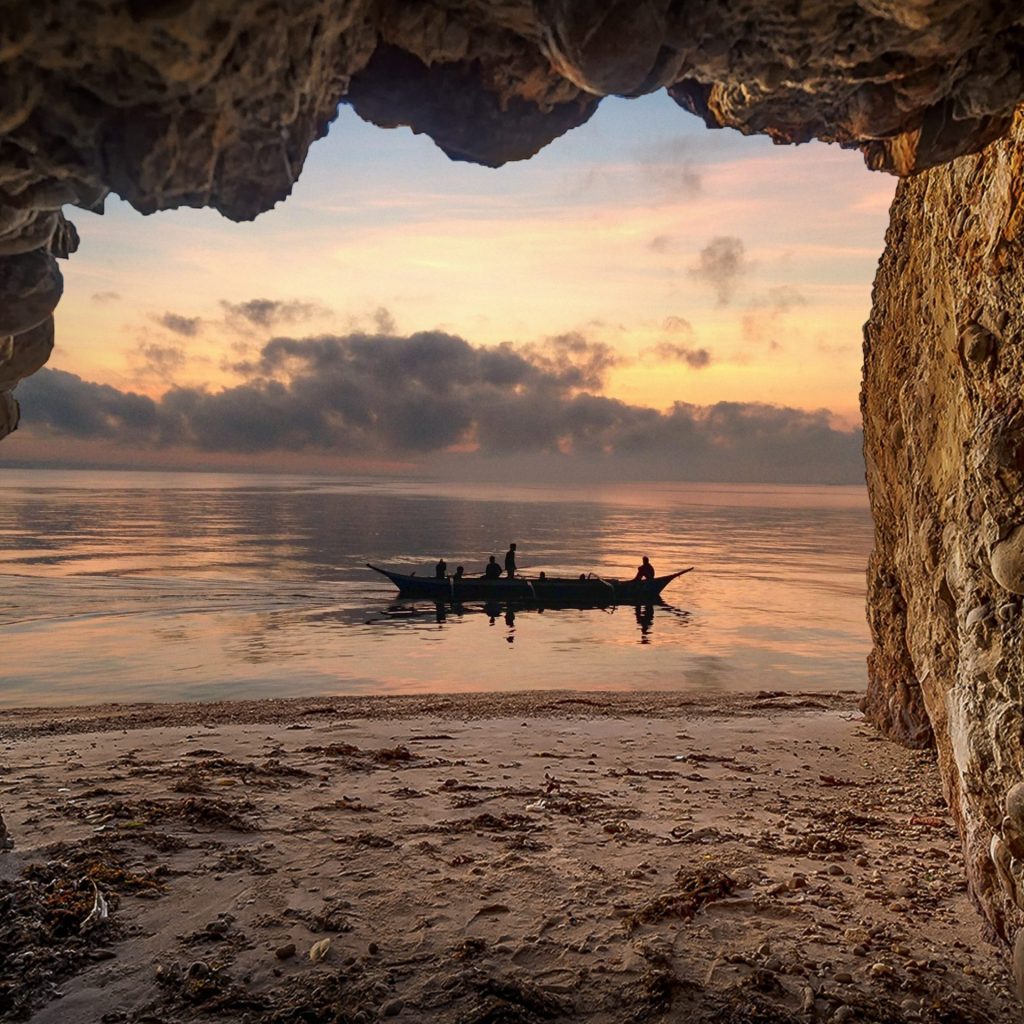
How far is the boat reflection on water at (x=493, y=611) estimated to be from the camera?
99.3 ft

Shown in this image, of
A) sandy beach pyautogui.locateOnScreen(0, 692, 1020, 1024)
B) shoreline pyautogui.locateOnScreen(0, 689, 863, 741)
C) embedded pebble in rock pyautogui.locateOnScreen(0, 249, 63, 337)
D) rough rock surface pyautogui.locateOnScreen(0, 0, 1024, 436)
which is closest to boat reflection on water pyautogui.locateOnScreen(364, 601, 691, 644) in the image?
shoreline pyautogui.locateOnScreen(0, 689, 863, 741)

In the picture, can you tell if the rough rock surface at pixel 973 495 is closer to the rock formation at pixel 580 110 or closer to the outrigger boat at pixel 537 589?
the rock formation at pixel 580 110

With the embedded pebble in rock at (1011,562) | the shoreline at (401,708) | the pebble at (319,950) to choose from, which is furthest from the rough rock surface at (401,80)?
the shoreline at (401,708)

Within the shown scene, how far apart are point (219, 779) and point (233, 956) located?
3702 mm

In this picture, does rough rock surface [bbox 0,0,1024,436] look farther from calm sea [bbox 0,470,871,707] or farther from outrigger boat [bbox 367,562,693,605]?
outrigger boat [bbox 367,562,693,605]

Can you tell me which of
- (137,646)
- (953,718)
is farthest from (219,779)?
(137,646)

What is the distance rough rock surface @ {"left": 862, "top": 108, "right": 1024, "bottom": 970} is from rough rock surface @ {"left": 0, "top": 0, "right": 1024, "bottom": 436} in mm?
1193

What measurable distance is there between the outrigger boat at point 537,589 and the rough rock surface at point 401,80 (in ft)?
90.8

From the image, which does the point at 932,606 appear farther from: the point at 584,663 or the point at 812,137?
the point at 584,663

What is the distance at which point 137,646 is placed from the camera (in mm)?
23984

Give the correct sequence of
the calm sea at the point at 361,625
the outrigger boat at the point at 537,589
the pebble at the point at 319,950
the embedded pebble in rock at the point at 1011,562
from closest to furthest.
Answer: the embedded pebble in rock at the point at 1011,562 → the pebble at the point at 319,950 → the calm sea at the point at 361,625 → the outrigger boat at the point at 537,589

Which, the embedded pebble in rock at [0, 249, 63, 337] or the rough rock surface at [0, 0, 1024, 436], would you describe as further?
the embedded pebble in rock at [0, 249, 63, 337]

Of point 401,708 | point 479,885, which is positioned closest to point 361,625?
point 401,708

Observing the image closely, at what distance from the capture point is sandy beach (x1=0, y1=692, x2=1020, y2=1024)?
455cm
